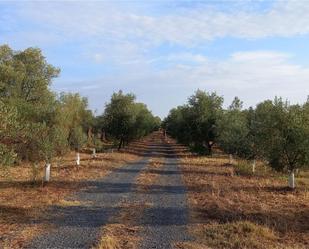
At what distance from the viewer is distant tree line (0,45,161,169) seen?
21.9 meters

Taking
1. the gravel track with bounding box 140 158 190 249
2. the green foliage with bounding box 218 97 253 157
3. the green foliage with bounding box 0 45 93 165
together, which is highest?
the green foliage with bounding box 0 45 93 165

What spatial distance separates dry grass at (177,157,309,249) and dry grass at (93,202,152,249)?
1.29 metres

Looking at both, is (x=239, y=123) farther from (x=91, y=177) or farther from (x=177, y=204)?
(x=177, y=204)

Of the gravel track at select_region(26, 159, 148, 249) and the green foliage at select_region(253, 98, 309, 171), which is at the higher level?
the green foliage at select_region(253, 98, 309, 171)

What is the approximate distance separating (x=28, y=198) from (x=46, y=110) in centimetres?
2620

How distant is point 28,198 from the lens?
17.4 m

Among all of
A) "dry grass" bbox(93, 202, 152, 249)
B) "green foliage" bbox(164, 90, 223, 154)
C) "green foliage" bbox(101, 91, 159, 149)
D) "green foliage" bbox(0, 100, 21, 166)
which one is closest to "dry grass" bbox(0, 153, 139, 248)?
"green foliage" bbox(0, 100, 21, 166)

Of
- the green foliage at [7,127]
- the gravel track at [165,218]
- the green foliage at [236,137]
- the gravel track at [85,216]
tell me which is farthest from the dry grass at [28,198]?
the green foliage at [236,137]

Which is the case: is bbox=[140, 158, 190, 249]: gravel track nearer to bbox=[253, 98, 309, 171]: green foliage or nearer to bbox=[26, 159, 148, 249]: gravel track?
bbox=[26, 159, 148, 249]: gravel track

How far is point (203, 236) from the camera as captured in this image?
38.2 ft

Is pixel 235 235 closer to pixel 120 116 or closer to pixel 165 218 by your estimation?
pixel 165 218

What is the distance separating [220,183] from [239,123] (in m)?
18.8

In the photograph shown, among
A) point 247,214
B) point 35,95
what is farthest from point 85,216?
point 35,95

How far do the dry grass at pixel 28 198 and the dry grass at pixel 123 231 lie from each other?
1772 mm
